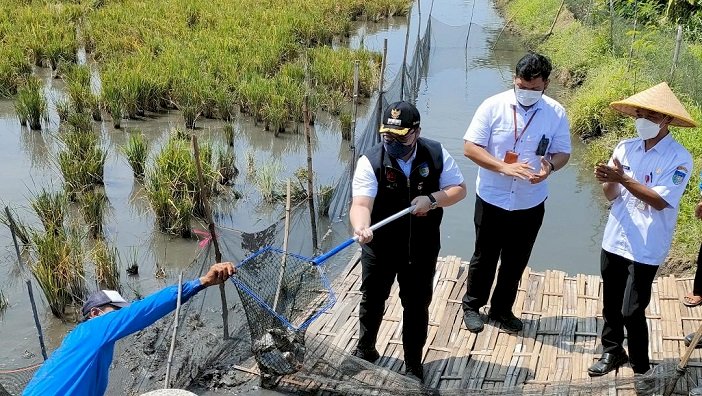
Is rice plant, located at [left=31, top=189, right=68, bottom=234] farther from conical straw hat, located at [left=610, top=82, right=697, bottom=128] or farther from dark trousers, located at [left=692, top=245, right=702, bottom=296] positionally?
dark trousers, located at [left=692, top=245, right=702, bottom=296]

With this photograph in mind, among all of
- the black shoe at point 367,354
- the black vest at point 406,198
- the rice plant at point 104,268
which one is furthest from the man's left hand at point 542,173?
the rice plant at point 104,268

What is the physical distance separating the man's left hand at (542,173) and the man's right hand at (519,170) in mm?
27

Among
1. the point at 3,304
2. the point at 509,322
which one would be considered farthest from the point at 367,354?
the point at 3,304

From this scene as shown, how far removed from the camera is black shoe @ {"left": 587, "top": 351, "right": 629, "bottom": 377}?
399 centimetres

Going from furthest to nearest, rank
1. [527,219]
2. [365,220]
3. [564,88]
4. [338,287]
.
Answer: [564,88] < [338,287] < [527,219] < [365,220]

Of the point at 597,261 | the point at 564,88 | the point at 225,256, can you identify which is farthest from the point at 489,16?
the point at 225,256

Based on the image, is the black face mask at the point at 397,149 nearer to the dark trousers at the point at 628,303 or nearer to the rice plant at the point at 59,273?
the dark trousers at the point at 628,303

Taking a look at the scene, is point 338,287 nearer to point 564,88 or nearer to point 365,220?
point 365,220

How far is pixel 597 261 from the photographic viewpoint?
6.55m

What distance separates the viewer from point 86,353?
8.66 ft

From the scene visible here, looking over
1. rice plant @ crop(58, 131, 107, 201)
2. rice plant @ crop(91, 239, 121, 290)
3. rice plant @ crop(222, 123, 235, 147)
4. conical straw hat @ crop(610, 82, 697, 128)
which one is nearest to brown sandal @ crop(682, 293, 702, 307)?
conical straw hat @ crop(610, 82, 697, 128)

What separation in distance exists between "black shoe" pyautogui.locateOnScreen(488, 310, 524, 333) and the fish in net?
1.15 meters

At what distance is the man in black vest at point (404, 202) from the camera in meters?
3.41

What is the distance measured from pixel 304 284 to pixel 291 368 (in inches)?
17.1
